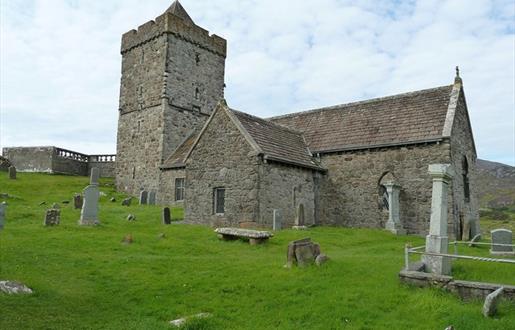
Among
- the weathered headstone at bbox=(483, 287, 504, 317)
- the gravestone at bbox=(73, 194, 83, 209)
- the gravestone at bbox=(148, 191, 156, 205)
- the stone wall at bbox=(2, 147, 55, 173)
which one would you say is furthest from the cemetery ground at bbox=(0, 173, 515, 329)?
the stone wall at bbox=(2, 147, 55, 173)

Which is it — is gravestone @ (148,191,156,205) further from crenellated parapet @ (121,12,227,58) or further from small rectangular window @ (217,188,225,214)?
crenellated parapet @ (121,12,227,58)

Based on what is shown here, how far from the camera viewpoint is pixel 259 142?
870 inches

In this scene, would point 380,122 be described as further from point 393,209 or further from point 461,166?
point 393,209

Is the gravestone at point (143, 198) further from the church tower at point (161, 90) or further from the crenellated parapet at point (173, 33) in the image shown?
the crenellated parapet at point (173, 33)

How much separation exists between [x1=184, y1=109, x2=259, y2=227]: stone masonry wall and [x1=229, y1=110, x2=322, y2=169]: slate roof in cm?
79

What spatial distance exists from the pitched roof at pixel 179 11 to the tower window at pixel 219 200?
20.8 meters

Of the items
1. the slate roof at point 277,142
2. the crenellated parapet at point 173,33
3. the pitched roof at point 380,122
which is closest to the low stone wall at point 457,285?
the slate roof at point 277,142

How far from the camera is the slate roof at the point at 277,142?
22.2 metres

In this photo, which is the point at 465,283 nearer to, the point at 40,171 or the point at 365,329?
the point at 365,329

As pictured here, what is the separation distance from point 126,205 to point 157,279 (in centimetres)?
1932

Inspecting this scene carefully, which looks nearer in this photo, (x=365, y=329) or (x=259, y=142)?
(x=365, y=329)

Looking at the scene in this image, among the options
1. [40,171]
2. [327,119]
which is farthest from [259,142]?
[40,171]

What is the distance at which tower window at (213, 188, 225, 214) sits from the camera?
22750mm

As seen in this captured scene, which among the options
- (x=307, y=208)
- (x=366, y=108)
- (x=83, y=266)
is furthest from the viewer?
(x=366, y=108)
